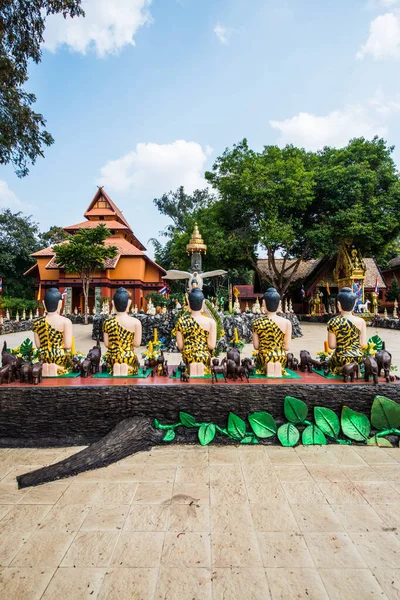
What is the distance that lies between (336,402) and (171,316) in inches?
338

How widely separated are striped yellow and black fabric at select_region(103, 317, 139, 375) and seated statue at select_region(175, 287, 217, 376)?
2.11 ft

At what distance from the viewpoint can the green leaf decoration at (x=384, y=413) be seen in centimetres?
397

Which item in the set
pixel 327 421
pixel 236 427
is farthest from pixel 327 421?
pixel 236 427

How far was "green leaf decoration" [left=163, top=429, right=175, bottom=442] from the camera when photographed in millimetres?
3982

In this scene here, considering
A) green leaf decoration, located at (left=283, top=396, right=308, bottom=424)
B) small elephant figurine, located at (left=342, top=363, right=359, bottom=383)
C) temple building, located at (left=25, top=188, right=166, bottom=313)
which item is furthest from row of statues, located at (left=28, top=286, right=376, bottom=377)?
temple building, located at (left=25, top=188, right=166, bottom=313)

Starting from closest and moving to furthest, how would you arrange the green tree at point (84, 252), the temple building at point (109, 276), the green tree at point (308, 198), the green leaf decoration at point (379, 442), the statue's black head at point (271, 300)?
the green leaf decoration at point (379, 442) < the statue's black head at point (271, 300) < the green tree at point (308, 198) < the green tree at point (84, 252) < the temple building at point (109, 276)

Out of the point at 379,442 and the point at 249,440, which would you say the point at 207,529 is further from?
the point at 379,442

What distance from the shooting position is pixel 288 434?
398cm

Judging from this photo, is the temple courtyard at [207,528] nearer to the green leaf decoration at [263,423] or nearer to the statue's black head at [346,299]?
the green leaf decoration at [263,423]

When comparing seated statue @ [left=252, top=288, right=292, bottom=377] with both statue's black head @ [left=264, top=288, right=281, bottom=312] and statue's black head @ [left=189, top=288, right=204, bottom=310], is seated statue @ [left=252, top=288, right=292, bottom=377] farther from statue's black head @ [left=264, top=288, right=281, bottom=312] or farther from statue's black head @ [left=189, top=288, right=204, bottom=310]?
statue's black head @ [left=189, top=288, right=204, bottom=310]

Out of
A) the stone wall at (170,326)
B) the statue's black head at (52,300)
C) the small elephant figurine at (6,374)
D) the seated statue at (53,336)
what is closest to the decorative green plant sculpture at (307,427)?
the seated statue at (53,336)

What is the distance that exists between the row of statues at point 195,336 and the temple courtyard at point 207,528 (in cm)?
119

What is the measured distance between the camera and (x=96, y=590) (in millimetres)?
2027

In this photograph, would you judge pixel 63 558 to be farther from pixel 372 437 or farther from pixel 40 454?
pixel 372 437
